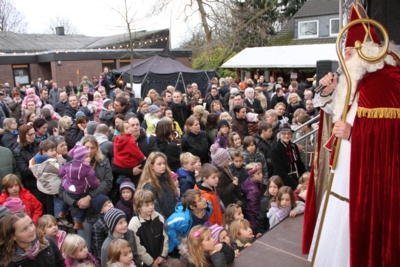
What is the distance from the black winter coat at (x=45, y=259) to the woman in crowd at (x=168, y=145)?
251cm

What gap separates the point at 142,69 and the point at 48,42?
635 inches

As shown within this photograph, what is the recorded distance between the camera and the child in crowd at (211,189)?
177 inches

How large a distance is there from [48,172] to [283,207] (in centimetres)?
295

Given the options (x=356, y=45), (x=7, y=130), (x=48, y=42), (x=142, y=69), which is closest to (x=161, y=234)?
(x=356, y=45)

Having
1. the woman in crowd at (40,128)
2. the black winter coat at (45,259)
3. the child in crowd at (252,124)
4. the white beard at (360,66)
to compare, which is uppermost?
the white beard at (360,66)

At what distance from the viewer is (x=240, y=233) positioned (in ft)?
13.9

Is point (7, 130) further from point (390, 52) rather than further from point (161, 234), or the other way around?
point (390, 52)

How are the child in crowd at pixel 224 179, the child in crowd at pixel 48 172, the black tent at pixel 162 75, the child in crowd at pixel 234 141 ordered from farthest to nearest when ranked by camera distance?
the black tent at pixel 162 75, the child in crowd at pixel 234 141, the child in crowd at pixel 224 179, the child in crowd at pixel 48 172

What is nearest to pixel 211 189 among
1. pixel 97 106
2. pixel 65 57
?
pixel 97 106

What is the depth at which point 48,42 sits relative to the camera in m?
28.9

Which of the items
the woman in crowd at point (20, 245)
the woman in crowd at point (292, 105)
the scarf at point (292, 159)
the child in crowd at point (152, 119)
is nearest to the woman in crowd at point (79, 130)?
the child in crowd at point (152, 119)

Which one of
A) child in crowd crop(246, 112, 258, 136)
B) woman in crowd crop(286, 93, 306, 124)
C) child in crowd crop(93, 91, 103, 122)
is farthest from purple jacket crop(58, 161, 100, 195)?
woman in crowd crop(286, 93, 306, 124)

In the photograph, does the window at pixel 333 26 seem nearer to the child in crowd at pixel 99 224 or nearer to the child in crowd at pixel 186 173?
the child in crowd at pixel 186 173

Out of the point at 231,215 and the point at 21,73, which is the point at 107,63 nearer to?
the point at 21,73
